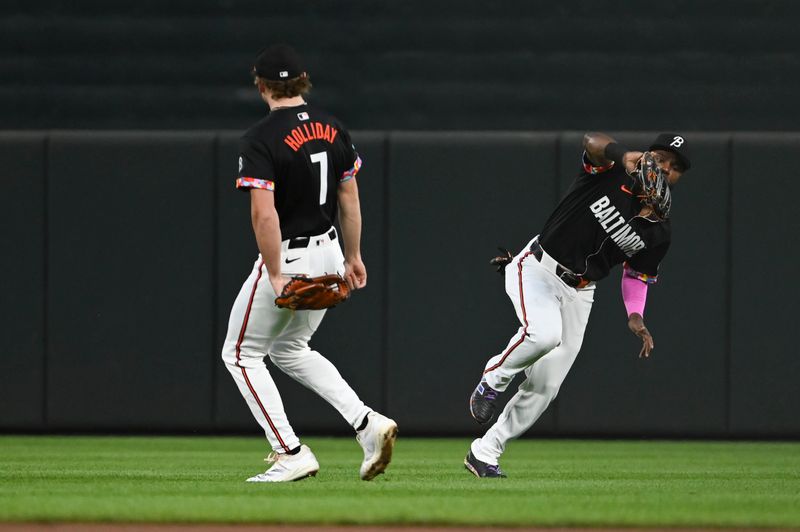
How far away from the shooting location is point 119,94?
9.30m

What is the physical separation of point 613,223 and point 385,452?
1562 mm

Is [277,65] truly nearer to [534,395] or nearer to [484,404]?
[484,404]

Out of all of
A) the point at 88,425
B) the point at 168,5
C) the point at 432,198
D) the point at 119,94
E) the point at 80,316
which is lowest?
the point at 88,425

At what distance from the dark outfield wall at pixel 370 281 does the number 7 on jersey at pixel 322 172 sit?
344 centimetres

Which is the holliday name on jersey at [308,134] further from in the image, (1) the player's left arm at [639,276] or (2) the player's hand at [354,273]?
(1) the player's left arm at [639,276]

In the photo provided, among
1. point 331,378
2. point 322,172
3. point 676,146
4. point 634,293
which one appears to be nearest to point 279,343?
point 331,378

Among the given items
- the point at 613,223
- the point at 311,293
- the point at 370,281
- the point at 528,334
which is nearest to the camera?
the point at 311,293

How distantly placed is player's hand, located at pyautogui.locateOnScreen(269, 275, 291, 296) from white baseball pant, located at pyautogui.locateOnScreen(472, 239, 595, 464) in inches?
47.1

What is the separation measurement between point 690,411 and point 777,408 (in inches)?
22.9

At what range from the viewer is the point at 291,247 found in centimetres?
534

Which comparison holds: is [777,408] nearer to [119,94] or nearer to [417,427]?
[417,427]

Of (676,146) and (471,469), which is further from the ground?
(676,146)

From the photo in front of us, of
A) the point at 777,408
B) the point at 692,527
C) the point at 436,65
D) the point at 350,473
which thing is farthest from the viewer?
the point at 436,65

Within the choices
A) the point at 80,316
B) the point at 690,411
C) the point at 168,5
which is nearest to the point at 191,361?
the point at 80,316
